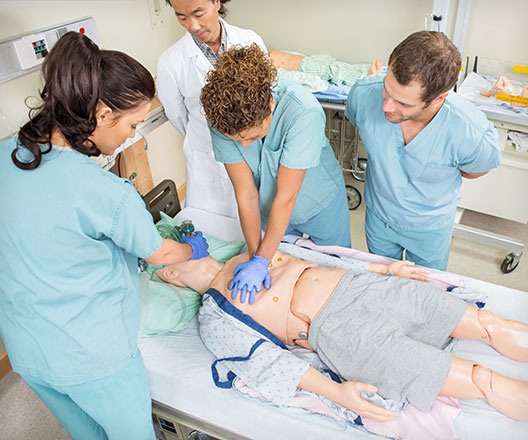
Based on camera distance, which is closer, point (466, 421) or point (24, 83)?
point (466, 421)

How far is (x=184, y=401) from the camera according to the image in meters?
1.49

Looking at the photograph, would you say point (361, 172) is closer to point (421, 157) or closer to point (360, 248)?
point (360, 248)

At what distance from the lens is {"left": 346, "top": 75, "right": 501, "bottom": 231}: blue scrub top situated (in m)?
1.52

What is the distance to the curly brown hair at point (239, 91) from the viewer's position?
121 cm

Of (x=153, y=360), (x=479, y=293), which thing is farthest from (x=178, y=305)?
(x=479, y=293)

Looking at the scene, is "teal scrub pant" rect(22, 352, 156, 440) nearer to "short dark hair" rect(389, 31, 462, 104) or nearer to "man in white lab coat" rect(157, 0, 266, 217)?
"man in white lab coat" rect(157, 0, 266, 217)

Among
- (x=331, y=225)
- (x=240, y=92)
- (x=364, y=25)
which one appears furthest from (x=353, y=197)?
(x=240, y=92)

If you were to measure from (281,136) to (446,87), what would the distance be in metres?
0.53

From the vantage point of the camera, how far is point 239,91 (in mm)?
1209

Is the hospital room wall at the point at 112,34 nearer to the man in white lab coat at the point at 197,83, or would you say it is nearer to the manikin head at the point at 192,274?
the man in white lab coat at the point at 197,83

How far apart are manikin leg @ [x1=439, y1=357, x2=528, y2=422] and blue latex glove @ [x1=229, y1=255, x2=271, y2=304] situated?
652mm

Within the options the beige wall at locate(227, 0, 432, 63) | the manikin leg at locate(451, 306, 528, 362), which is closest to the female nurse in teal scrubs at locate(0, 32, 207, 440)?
the manikin leg at locate(451, 306, 528, 362)

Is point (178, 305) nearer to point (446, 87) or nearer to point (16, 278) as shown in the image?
point (16, 278)

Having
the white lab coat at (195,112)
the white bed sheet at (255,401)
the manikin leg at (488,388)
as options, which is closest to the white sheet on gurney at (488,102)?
the white bed sheet at (255,401)
